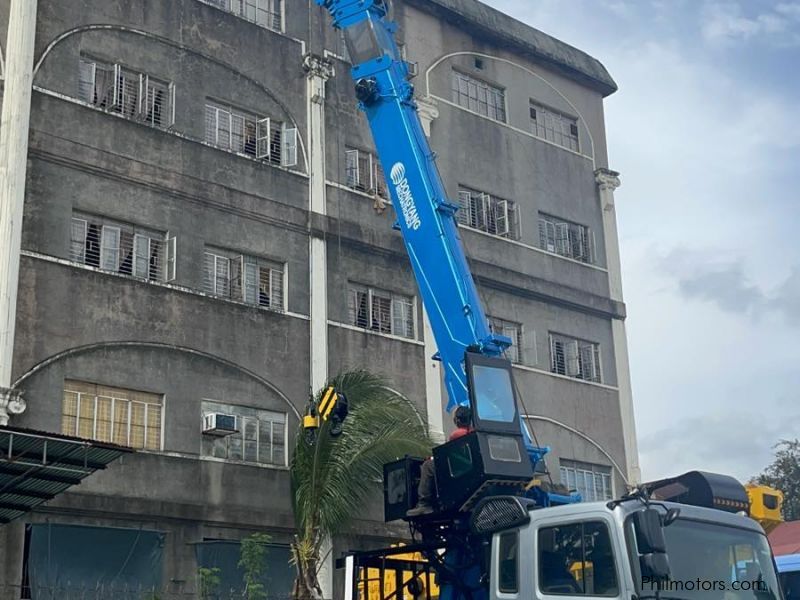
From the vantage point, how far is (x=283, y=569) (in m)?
22.8

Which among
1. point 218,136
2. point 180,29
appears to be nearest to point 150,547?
point 218,136

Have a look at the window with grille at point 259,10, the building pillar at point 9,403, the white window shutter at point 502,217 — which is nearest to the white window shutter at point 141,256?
the building pillar at point 9,403

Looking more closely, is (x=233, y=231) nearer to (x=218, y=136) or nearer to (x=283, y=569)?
(x=218, y=136)

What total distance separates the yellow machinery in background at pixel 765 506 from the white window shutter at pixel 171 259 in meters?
13.2

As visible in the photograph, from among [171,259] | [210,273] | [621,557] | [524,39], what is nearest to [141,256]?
[171,259]

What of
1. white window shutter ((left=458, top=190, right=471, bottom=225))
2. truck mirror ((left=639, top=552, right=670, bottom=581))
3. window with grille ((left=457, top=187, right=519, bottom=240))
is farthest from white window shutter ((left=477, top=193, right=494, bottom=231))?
truck mirror ((left=639, top=552, right=670, bottom=581))

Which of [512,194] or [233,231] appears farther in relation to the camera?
[512,194]

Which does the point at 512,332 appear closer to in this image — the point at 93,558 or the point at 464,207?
the point at 464,207

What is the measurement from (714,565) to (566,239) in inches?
896

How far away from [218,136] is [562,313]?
1105 cm

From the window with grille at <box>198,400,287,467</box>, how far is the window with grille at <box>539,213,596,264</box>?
1065cm

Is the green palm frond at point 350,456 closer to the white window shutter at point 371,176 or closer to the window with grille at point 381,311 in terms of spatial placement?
the window with grille at point 381,311

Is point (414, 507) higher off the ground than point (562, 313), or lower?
lower

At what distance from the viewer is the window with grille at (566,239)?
31.5 meters
